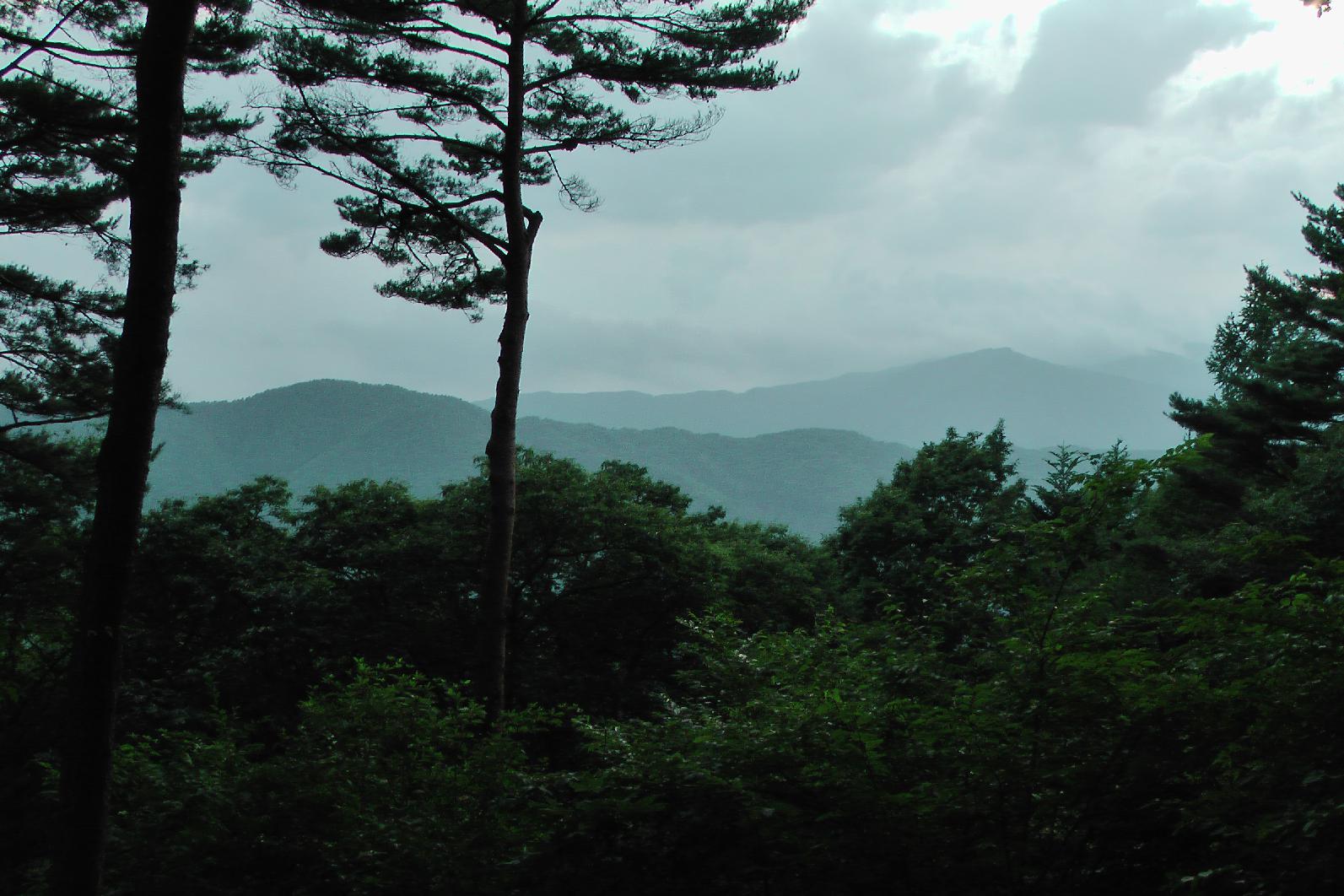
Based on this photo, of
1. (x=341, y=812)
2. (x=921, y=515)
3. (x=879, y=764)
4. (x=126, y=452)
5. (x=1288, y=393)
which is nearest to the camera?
(x=879, y=764)

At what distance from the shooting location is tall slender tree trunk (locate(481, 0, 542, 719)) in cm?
1200

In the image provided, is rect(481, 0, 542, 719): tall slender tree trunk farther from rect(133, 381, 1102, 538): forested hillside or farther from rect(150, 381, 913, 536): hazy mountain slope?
rect(133, 381, 1102, 538): forested hillside

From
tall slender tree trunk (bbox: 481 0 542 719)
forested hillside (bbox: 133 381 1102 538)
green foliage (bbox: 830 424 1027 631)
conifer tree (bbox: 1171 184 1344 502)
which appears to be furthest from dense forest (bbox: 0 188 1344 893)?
forested hillside (bbox: 133 381 1102 538)

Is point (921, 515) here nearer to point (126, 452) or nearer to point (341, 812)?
point (341, 812)

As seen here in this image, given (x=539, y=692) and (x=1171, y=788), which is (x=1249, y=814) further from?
(x=539, y=692)

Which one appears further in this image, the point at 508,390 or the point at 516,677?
the point at 516,677

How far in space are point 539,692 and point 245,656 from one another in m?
5.01

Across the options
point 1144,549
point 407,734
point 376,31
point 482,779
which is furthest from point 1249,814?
point 1144,549

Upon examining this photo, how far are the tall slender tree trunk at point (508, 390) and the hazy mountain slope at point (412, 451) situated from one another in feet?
377

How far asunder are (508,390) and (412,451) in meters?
152

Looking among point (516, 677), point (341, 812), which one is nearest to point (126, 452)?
point (341, 812)

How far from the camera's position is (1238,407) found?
1050 inches

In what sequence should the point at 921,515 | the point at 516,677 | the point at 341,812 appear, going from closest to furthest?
the point at 341,812 → the point at 516,677 → the point at 921,515

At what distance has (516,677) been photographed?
1772cm
